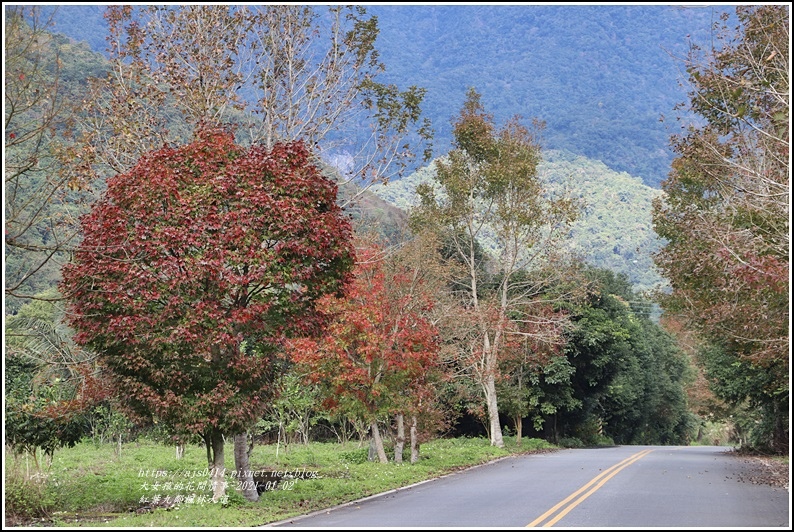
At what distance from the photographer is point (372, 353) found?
74.9 ft

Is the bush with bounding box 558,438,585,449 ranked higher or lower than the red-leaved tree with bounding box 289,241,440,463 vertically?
lower

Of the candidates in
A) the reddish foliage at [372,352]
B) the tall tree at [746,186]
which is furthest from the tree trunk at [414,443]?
the tall tree at [746,186]

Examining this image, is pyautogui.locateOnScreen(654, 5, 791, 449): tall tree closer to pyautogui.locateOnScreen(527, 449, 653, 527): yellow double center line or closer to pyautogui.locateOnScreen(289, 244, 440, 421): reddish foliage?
pyautogui.locateOnScreen(527, 449, 653, 527): yellow double center line

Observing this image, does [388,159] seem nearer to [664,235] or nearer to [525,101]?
[664,235]

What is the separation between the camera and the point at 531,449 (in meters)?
36.3

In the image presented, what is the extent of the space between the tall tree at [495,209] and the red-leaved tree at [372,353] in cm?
1052

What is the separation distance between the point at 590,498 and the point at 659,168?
14427 cm

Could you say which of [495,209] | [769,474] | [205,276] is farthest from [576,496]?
[495,209]

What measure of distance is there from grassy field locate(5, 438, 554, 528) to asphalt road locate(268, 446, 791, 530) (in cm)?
80

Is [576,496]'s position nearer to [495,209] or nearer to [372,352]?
[372,352]

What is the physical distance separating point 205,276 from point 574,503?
7.00 meters

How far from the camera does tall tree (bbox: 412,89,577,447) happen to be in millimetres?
35094

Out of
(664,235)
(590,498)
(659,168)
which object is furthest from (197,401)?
(659,168)

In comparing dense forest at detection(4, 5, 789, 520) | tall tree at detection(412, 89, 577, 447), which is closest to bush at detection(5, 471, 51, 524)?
dense forest at detection(4, 5, 789, 520)
